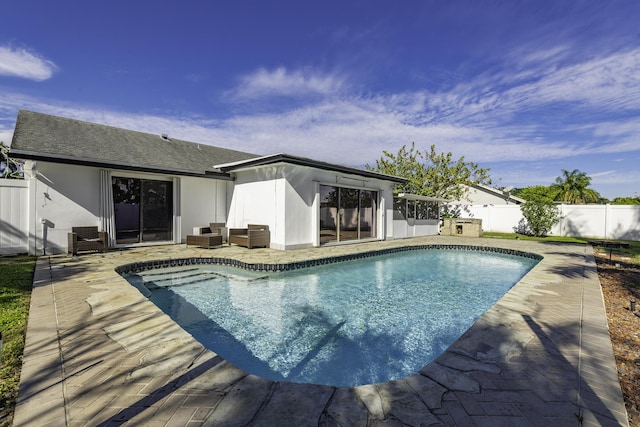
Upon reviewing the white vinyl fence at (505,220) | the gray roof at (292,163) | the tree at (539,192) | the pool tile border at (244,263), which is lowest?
the pool tile border at (244,263)

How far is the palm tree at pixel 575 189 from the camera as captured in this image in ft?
126

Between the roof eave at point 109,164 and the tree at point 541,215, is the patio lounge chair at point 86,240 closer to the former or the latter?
the roof eave at point 109,164

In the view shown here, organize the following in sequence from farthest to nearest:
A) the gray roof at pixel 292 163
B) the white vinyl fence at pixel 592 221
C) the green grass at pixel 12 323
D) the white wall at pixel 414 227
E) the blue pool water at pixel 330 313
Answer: the white vinyl fence at pixel 592 221, the white wall at pixel 414 227, the gray roof at pixel 292 163, the blue pool water at pixel 330 313, the green grass at pixel 12 323

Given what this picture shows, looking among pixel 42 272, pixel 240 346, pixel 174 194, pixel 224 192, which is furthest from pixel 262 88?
pixel 240 346

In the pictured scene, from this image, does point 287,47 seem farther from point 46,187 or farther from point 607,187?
point 607,187

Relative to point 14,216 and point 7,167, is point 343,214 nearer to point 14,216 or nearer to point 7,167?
point 14,216

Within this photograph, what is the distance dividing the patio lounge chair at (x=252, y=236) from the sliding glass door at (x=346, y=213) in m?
2.34

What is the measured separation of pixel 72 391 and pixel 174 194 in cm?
1051

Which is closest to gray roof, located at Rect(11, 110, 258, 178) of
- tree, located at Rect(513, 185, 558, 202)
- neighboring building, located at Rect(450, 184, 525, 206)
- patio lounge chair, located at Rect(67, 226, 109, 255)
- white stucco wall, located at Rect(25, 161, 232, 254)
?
white stucco wall, located at Rect(25, 161, 232, 254)

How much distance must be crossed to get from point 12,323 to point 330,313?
14.9 ft

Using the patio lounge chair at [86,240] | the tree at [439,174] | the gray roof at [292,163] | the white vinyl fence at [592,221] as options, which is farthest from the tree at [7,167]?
the white vinyl fence at [592,221]

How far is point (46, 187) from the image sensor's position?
29.6ft

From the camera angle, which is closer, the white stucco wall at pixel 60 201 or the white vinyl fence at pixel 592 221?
the white stucco wall at pixel 60 201

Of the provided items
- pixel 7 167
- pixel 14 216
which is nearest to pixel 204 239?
pixel 14 216
